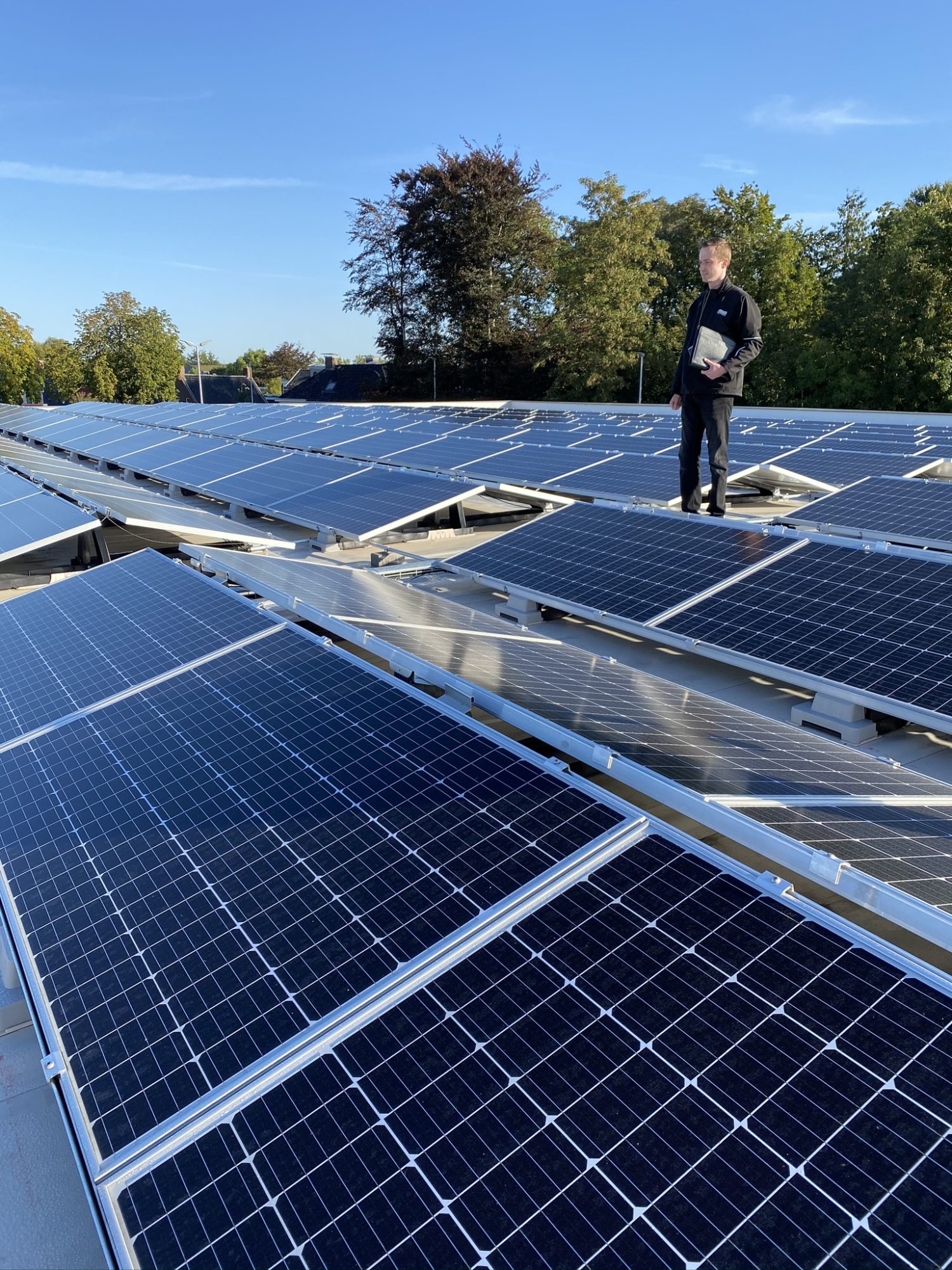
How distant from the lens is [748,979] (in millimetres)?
3035

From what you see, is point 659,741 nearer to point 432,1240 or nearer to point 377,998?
point 377,998

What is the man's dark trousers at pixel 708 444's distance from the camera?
10.5 metres

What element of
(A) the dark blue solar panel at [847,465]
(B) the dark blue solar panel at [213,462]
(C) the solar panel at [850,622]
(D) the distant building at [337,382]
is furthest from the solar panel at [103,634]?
(D) the distant building at [337,382]

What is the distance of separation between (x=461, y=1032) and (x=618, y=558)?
8.48 m

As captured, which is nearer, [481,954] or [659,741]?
[481,954]

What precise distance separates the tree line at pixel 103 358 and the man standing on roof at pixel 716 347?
6910cm

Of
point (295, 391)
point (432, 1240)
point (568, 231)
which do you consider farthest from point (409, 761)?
point (295, 391)

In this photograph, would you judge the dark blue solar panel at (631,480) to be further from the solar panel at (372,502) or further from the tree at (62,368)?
the tree at (62,368)

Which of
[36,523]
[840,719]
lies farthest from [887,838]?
[36,523]

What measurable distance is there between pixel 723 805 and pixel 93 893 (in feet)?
10.6

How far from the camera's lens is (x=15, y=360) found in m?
67.6

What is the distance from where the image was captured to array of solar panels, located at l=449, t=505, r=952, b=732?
25.0 feet

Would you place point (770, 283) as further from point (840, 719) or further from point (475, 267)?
point (840, 719)

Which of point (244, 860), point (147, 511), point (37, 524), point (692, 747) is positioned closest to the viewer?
point (244, 860)
